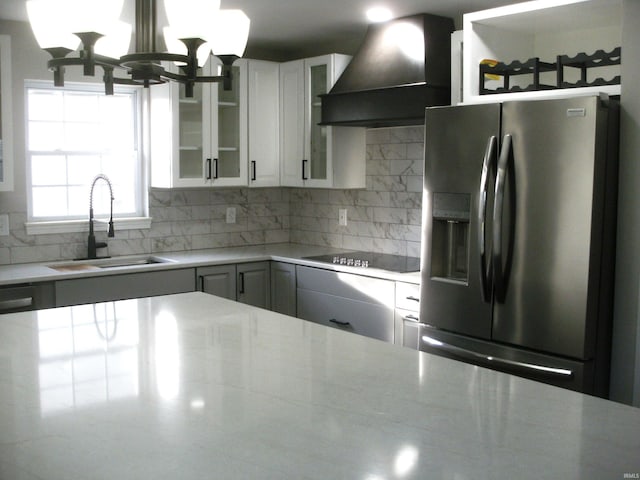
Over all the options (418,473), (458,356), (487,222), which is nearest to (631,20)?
(487,222)

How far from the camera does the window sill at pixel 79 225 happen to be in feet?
14.8

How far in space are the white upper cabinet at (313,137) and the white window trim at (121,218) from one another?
96 cm

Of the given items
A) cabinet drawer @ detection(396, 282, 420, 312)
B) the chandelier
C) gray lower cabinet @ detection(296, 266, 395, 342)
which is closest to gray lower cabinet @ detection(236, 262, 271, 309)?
gray lower cabinet @ detection(296, 266, 395, 342)

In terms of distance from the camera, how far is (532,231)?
3.05 meters

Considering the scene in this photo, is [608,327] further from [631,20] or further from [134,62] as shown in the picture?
[134,62]

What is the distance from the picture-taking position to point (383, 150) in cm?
483

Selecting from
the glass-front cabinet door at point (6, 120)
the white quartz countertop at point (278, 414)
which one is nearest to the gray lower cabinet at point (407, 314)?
the white quartz countertop at point (278, 414)

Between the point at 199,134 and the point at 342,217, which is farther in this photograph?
the point at 342,217

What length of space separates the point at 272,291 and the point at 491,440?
349 centimetres

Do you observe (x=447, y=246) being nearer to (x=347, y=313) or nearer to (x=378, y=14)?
(x=347, y=313)

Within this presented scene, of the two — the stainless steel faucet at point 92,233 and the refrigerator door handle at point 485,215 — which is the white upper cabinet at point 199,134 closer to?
the stainless steel faucet at point 92,233

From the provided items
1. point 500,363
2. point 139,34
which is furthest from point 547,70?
point 139,34

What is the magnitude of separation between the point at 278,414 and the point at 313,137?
138 inches

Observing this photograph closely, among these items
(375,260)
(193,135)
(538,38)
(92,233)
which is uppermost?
(538,38)
